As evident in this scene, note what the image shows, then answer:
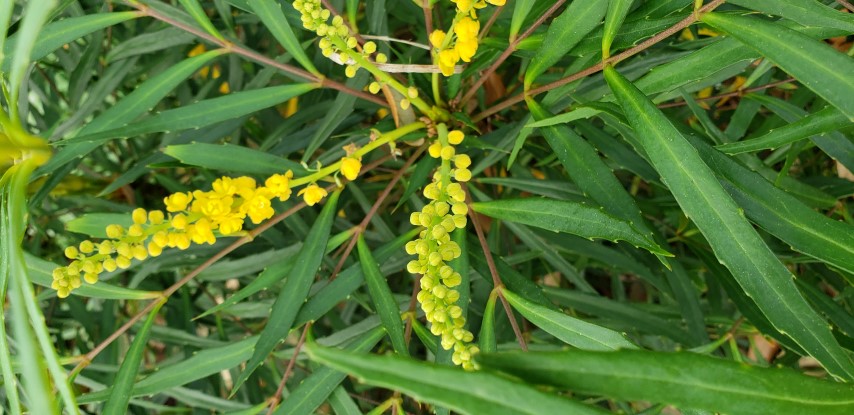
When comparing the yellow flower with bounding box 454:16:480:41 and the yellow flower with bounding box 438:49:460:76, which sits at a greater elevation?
the yellow flower with bounding box 454:16:480:41

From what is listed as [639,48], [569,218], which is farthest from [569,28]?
[569,218]

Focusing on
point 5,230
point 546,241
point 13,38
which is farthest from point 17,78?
point 546,241

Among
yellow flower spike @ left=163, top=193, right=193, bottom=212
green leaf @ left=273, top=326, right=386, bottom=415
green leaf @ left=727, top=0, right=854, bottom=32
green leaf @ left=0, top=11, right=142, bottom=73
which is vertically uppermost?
green leaf @ left=727, top=0, right=854, bottom=32

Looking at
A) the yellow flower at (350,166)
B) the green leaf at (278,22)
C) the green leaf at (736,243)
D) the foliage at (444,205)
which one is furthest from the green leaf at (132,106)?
the green leaf at (736,243)

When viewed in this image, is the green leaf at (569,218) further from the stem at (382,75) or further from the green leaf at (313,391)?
the green leaf at (313,391)

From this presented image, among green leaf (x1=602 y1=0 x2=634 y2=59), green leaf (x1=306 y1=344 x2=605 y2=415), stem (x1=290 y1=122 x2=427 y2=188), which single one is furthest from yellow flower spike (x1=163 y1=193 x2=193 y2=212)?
green leaf (x1=602 y1=0 x2=634 y2=59)

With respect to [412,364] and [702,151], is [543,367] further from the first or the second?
[702,151]

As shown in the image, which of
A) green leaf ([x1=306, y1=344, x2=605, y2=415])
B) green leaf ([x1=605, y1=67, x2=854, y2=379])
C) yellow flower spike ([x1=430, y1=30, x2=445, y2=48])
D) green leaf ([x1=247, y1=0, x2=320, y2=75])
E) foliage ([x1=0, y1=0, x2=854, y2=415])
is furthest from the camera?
green leaf ([x1=247, y1=0, x2=320, y2=75])

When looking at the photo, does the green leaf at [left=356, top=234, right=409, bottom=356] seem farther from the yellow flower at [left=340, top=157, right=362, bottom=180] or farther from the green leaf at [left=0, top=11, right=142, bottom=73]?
the green leaf at [left=0, top=11, right=142, bottom=73]

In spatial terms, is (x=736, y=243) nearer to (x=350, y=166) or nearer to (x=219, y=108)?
(x=350, y=166)
